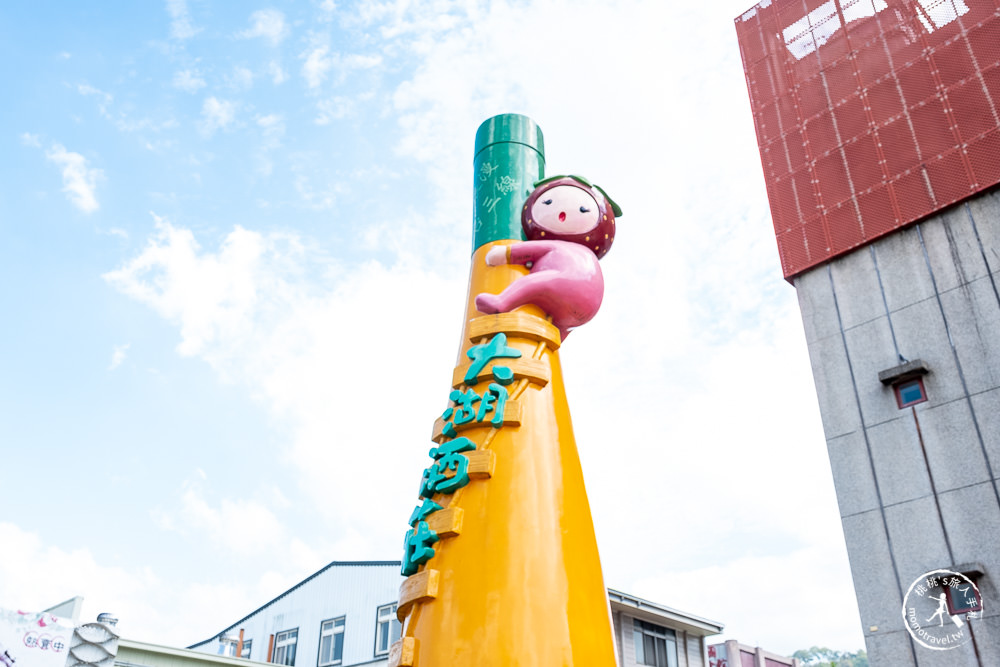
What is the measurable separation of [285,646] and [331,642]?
7.78 feet

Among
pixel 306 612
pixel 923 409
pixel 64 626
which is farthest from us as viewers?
pixel 306 612

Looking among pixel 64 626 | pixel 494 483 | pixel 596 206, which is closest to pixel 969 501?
pixel 596 206

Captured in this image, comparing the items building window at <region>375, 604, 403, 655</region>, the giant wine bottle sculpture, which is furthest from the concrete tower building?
building window at <region>375, 604, 403, 655</region>

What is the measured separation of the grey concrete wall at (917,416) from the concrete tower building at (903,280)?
0.03 m

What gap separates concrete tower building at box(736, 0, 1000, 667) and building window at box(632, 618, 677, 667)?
5.88 metres

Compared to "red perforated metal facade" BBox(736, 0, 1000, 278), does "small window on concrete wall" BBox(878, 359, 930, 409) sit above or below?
below

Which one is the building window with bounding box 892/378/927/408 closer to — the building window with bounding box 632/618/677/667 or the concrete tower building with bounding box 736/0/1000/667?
the concrete tower building with bounding box 736/0/1000/667

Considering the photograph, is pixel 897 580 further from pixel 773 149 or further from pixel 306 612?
pixel 306 612

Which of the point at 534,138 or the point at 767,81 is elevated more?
the point at 767,81

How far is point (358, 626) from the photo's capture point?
21.8 meters

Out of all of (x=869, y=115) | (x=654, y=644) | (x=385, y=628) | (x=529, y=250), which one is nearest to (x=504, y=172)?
(x=529, y=250)

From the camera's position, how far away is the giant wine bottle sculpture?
7.06 m

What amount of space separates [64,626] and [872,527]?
45.2 ft

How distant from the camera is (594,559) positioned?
786 centimetres
